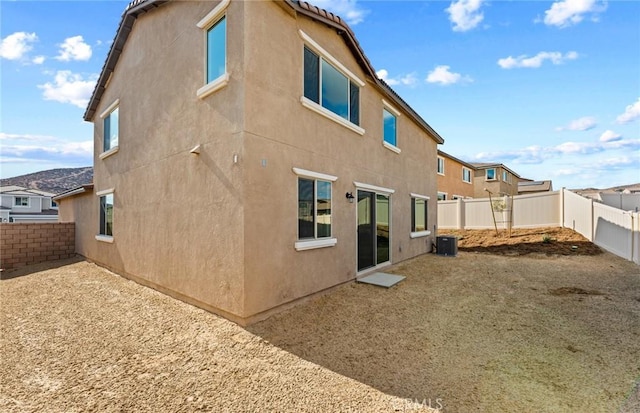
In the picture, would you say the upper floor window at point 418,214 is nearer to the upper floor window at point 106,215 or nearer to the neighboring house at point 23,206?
the upper floor window at point 106,215

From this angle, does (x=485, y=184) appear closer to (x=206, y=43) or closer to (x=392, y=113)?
(x=392, y=113)

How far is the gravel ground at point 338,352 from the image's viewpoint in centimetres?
334

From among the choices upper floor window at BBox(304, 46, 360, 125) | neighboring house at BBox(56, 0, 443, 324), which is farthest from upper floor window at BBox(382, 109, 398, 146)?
upper floor window at BBox(304, 46, 360, 125)

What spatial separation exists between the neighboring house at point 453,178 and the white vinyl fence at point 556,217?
481 centimetres

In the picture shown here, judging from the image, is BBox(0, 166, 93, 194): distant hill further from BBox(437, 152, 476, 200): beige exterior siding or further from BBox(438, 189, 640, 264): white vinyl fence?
BBox(438, 189, 640, 264): white vinyl fence

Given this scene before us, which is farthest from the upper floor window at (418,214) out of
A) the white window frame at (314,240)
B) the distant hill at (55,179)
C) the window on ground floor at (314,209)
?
the distant hill at (55,179)

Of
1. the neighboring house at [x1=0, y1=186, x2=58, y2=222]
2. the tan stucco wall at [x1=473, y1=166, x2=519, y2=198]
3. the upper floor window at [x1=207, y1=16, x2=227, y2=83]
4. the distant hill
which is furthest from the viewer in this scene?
the distant hill

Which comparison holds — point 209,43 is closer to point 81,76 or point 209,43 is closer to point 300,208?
point 300,208

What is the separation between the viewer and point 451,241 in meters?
13.1

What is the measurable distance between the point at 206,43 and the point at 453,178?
26.0 m

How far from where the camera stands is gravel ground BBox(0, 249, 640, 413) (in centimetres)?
334

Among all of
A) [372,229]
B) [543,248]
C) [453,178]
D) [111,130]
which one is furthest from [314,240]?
[453,178]

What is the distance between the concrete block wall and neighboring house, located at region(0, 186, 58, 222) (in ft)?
91.2

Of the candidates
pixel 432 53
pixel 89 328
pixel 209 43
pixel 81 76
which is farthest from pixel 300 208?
pixel 81 76
